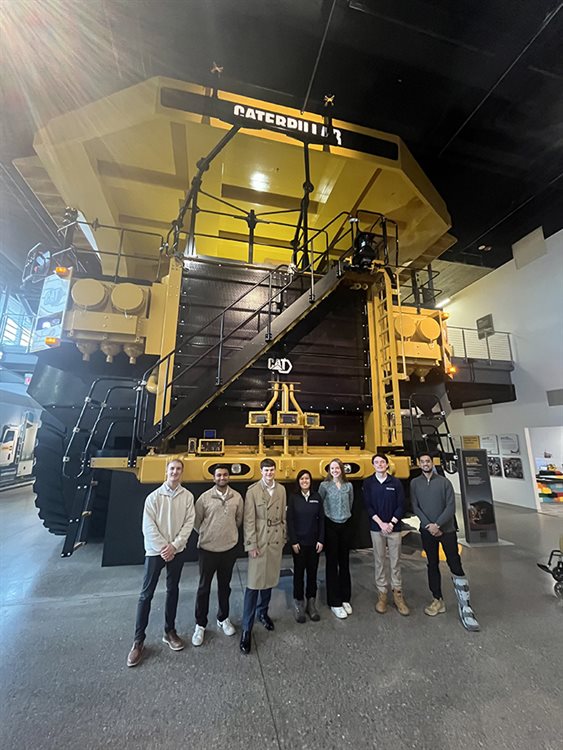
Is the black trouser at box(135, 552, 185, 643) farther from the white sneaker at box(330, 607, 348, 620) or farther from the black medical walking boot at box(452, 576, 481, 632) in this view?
the black medical walking boot at box(452, 576, 481, 632)

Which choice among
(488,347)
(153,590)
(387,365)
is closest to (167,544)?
(153,590)

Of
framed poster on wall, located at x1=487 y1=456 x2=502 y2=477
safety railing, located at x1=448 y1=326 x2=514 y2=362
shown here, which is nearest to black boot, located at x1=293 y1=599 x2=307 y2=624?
safety railing, located at x1=448 y1=326 x2=514 y2=362

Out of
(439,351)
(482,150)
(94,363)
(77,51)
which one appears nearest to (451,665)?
(439,351)

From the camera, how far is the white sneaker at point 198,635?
278 centimetres

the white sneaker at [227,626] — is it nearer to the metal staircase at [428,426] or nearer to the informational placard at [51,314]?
the metal staircase at [428,426]

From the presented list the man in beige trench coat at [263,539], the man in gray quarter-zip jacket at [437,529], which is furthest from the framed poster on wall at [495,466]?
the man in beige trench coat at [263,539]

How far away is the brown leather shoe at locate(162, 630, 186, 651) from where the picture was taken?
8.86 feet

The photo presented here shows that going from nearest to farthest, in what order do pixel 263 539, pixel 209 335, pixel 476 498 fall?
1. pixel 263 539
2. pixel 209 335
3. pixel 476 498

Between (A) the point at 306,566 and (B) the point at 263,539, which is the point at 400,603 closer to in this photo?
(A) the point at 306,566

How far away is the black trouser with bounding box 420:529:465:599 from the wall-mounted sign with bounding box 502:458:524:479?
9.18 meters

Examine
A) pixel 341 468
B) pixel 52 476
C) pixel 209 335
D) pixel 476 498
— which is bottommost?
pixel 476 498

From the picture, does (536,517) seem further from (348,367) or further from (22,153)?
(22,153)

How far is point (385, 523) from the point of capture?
11.6 feet

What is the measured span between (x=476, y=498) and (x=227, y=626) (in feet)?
20.0
